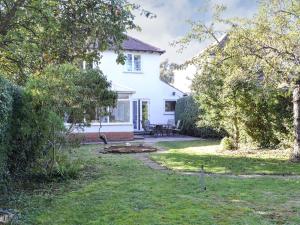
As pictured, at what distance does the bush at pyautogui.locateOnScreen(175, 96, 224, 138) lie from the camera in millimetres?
29675

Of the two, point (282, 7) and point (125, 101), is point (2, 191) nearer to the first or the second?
point (282, 7)

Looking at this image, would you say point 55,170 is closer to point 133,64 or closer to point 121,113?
point 121,113

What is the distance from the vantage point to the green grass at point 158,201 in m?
7.32

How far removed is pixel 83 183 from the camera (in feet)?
37.1

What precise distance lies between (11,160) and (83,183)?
207 cm

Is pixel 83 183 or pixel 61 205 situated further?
pixel 83 183

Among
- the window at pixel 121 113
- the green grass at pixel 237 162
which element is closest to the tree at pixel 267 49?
the green grass at pixel 237 162

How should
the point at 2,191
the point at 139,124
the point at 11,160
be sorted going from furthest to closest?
1. the point at 139,124
2. the point at 11,160
3. the point at 2,191

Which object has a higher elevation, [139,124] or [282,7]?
[282,7]

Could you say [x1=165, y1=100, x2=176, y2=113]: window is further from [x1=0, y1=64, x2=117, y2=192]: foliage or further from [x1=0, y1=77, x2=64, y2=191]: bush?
[x1=0, y1=77, x2=64, y2=191]: bush

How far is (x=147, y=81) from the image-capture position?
35.7 metres

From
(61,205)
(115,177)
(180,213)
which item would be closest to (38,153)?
(115,177)

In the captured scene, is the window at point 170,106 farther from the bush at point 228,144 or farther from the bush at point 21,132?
the bush at point 21,132

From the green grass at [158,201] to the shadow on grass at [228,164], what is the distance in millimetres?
1596
